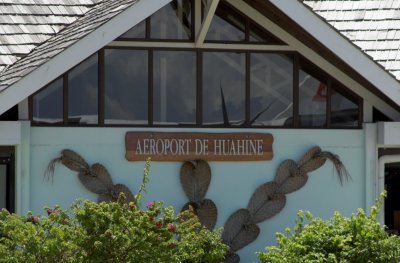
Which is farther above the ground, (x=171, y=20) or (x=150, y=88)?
(x=171, y=20)

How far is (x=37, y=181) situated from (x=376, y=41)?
5.18 meters

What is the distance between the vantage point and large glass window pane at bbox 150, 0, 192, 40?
58.0 feet

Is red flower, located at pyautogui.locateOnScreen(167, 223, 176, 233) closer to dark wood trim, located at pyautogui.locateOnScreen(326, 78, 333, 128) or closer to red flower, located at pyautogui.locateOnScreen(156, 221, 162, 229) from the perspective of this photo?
red flower, located at pyautogui.locateOnScreen(156, 221, 162, 229)

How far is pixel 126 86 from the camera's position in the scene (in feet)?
57.8

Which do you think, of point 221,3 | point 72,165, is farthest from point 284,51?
point 72,165

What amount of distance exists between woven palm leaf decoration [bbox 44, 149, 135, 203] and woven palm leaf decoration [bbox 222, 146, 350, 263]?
1.54m

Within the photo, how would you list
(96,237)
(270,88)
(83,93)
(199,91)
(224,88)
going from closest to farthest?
(96,237) → (83,93) → (199,91) → (224,88) → (270,88)

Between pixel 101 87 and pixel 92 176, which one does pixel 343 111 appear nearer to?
pixel 101 87

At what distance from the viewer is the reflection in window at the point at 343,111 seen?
18312 mm

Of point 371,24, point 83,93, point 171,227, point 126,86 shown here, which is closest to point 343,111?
point 371,24

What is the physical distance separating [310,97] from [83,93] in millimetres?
3227

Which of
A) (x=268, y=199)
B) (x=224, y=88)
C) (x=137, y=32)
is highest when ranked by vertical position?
(x=137, y=32)

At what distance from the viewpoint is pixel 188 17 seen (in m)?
17.8

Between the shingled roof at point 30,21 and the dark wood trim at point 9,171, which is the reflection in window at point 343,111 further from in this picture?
the dark wood trim at point 9,171
